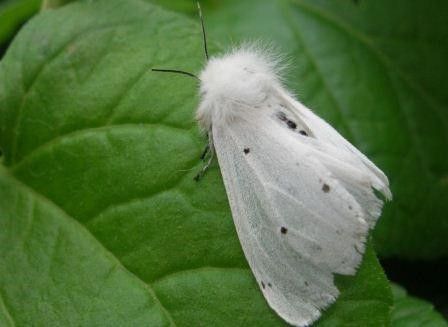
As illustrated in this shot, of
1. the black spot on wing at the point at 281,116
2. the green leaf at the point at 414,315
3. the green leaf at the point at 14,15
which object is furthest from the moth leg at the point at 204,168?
the green leaf at the point at 14,15

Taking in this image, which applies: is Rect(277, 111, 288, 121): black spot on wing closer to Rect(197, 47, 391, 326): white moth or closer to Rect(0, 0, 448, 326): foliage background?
Rect(197, 47, 391, 326): white moth

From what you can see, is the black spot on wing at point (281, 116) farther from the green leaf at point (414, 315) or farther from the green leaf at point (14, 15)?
the green leaf at point (14, 15)

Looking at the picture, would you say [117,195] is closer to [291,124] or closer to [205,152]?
[205,152]

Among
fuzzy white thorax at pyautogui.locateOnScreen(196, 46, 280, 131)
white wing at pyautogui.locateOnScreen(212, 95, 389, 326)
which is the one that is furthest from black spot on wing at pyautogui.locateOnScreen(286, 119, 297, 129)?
fuzzy white thorax at pyautogui.locateOnScreen(196, 46, 280, 131)

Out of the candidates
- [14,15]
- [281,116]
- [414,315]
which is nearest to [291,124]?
[281,116]

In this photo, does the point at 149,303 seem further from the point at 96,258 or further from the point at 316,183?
the point at 316,183

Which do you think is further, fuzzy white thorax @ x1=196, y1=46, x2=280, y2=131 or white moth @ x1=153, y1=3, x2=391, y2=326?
fuzzy white thorax @ x1=196, y1=46, x2=280, y2=131

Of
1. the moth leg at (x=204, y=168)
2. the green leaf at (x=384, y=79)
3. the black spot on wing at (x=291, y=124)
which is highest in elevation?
the black spot on wing at (x=291, y=124)

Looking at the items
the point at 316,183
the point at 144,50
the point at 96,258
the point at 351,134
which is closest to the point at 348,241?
the point at 316,183
